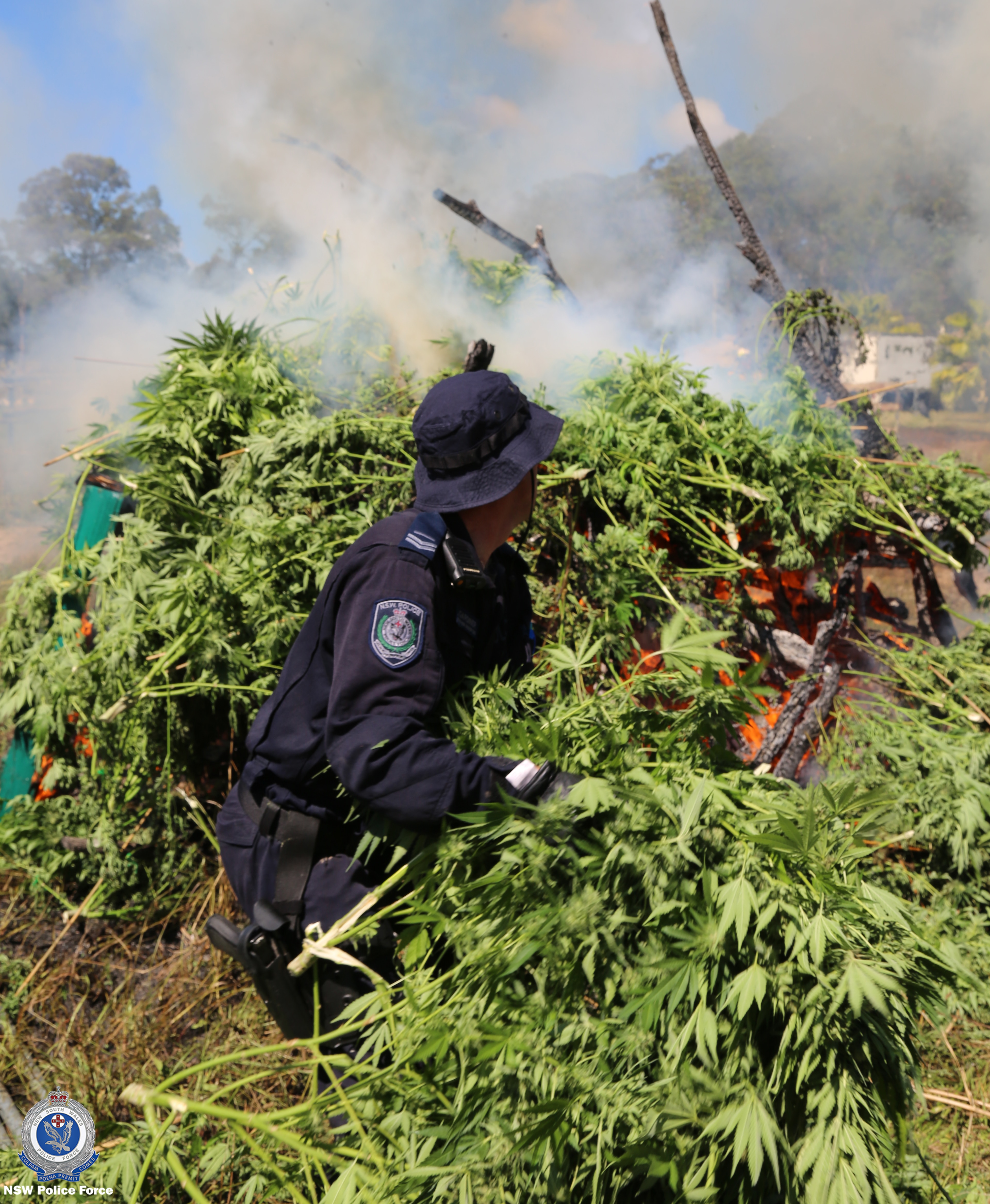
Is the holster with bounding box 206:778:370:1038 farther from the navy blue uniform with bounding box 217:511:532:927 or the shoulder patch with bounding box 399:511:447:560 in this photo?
the shoulder patch with bounding box 399:511:447:560

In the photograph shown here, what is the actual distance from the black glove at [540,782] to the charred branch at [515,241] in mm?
4324

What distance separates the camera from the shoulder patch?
1.88 meters

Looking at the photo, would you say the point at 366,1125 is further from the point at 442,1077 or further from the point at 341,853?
the point at 341,853

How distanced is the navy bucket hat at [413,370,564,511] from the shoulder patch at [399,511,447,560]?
33 millimetres

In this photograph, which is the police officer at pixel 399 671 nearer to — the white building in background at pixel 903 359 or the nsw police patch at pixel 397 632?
the nsw police patch at pixel 397 632

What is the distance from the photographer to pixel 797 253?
3241 cm

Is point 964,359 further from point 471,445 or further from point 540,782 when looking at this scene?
point 540,782

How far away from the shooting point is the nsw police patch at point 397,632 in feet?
5.68

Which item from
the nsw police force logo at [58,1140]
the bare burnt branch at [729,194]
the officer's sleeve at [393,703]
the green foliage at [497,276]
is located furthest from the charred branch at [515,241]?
the nsw police force logo at [58,1140]

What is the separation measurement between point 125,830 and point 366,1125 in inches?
85.3

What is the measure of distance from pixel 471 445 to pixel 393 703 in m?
0.73

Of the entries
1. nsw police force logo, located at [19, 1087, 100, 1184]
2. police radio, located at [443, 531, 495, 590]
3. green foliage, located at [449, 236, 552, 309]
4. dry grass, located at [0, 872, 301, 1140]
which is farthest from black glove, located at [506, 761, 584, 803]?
green foliage, located at [449, 236, 552, 309]

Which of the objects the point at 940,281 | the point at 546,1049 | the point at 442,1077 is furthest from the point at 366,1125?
the point at 940,281

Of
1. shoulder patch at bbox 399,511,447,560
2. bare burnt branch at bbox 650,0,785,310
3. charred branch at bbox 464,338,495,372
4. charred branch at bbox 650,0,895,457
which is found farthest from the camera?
bare burnt branch at bbox 650,0,785,310
